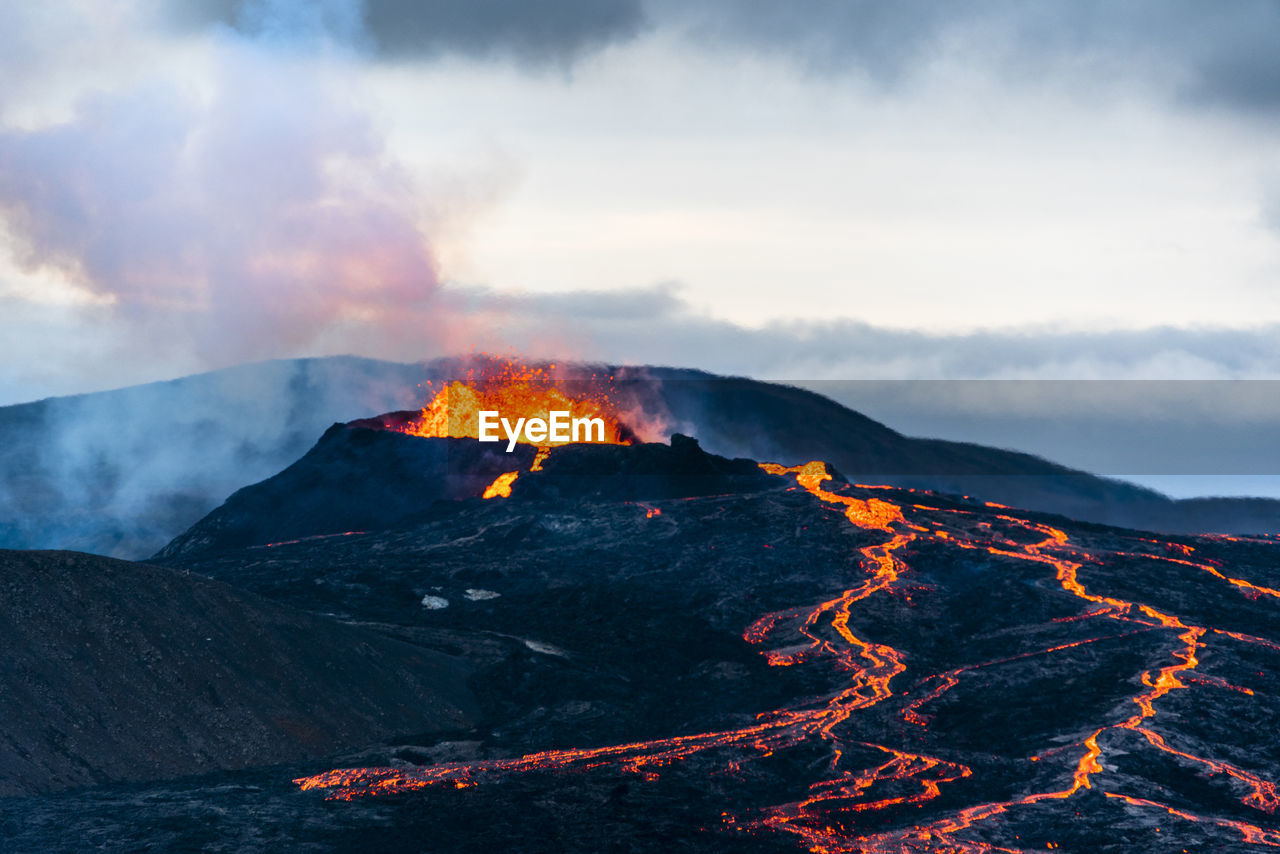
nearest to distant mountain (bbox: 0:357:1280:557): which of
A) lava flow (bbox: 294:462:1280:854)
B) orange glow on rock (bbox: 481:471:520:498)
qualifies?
orange glow on rock (bbox: 481:471:520:498)

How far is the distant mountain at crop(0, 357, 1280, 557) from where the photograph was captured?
420 feet

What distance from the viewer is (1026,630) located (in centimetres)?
5891

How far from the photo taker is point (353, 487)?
3610 inches

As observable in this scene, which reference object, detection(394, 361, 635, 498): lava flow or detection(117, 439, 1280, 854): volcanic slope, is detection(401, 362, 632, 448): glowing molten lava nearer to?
detection(394, 361, 635, 498): lava flow

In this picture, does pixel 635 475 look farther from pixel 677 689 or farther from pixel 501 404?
pixel 677 689

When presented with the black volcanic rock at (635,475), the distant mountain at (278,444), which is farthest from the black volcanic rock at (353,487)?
the distant mountain at (278,444)

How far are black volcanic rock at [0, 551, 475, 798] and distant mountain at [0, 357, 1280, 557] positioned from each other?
243ft

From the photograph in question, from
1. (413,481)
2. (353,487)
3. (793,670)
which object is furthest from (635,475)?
(793,670)

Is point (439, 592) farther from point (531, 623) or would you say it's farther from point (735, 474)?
point (735, 474)

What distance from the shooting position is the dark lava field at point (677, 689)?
Answer: 3450 cm

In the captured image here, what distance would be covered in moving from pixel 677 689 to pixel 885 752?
11756 mm

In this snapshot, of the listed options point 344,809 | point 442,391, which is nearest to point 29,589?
point 344,809

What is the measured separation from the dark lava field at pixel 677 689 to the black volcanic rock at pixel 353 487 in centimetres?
591

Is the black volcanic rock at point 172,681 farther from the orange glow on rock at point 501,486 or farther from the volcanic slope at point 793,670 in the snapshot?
the orange glow on rock at point 501,486
